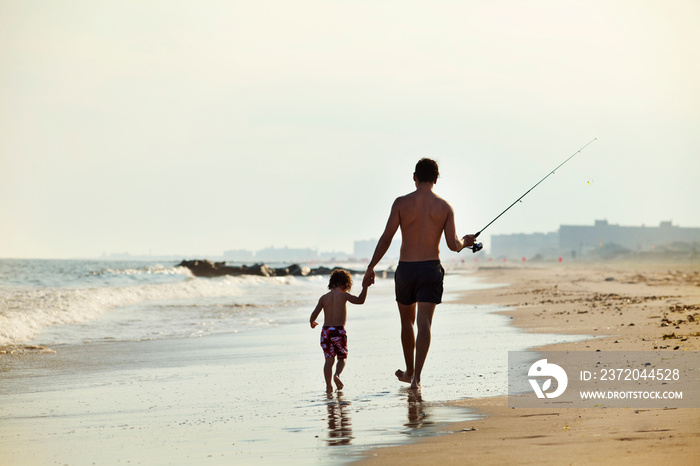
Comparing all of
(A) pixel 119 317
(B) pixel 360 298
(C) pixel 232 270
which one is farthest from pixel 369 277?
(C) pixel 232 270

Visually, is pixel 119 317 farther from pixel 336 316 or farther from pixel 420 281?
pixel 420 281

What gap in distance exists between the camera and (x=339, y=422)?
15.3 ft

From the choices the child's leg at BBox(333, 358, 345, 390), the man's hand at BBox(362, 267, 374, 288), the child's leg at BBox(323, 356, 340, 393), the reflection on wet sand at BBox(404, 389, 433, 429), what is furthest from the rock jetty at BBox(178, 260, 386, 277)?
the reflection on wet sand at BBox(404, 389, 433, 429)

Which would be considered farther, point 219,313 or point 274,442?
point 219,313

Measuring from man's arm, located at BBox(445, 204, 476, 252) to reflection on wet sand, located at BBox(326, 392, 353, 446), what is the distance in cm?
151

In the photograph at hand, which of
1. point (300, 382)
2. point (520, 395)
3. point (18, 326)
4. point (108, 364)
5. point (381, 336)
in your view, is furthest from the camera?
point (18, 326)

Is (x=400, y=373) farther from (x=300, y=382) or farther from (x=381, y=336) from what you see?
(x=381, y=336)

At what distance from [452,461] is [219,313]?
48.9 feet

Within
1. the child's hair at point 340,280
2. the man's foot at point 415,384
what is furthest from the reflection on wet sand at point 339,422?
the child's hair at point 340,280

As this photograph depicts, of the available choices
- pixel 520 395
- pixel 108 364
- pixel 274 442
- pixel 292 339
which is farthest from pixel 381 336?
pixel 274 442

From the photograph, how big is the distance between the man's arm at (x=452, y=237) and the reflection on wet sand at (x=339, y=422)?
1508 mm

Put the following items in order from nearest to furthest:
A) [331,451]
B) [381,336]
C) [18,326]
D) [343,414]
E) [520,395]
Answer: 1. [331,451]
2. [343,414]
3. [520,395]
4. [381,336]
5. [18,326]

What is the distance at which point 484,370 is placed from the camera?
6797 millimetres

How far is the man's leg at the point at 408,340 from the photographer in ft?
20.3
